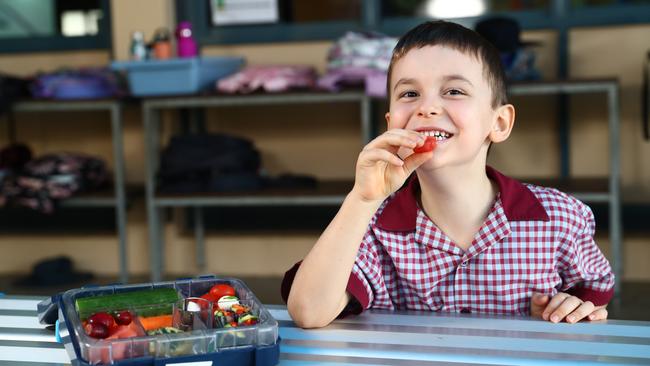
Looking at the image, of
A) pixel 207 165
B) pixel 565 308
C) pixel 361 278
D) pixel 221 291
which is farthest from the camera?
Result: pixel 207 165

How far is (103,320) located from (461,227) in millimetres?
657

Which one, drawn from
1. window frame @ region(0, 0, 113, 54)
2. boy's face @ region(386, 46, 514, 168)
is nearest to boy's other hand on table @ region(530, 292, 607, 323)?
boy's face @ region(386, 46, 514, 168)

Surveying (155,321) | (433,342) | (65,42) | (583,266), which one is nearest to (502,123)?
(583,266)

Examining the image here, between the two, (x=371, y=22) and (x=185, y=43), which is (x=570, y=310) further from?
(x=371, y=22)

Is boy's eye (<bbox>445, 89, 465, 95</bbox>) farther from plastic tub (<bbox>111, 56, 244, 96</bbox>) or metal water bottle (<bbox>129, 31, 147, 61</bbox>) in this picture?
metal water bottle (<bbox>129, 31, 147, 61</bbox>)

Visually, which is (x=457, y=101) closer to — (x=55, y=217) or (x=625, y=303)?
(x=625, y=303)

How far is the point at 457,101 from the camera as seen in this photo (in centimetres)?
138

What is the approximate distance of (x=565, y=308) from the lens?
1.31 metres

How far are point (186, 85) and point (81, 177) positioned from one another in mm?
687

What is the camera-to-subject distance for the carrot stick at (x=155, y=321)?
1.09 meters

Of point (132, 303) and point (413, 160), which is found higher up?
point (413, 160)

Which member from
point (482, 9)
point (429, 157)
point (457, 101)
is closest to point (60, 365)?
point (429, 157)

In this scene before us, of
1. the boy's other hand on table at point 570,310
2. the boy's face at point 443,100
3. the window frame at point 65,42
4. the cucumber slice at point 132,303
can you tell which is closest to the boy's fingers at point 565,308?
the boy's other hand on table at point 570,310

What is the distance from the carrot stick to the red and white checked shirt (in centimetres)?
41
